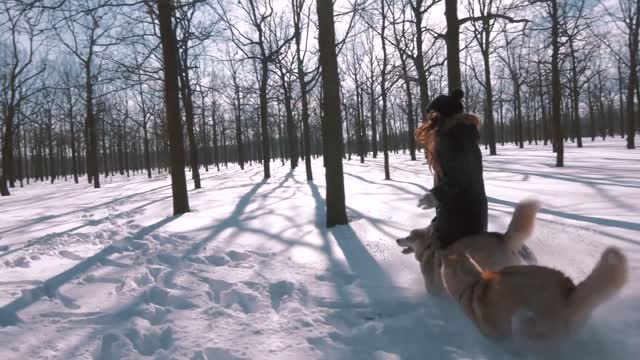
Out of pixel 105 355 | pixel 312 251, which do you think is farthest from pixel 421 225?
pixel 105 355

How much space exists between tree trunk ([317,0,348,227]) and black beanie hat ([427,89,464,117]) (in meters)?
3.79

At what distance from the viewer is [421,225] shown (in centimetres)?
706

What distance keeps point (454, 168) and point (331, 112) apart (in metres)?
4.03

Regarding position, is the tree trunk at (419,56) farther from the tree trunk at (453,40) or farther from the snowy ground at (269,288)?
the snowy ground at (269,288)

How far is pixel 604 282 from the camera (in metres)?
2.35

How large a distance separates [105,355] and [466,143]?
3.22 meters

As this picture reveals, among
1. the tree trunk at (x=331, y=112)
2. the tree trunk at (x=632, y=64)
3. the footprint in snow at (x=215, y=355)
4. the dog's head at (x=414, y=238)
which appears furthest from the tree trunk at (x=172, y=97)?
the tree trunk at (x=632, y=64)

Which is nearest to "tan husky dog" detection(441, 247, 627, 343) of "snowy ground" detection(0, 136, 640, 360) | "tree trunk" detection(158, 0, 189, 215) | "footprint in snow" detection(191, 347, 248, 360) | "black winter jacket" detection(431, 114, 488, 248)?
"snowy ground" detection(0, 136, 640, 360)

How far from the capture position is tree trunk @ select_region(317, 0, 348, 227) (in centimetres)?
738

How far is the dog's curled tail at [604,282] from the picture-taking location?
2328 mm

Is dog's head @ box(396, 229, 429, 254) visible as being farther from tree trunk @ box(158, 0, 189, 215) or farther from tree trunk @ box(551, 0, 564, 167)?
tree trunk @ box(551, 0, 564, 167)

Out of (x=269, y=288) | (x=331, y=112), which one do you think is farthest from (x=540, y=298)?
(x=331, y=112)

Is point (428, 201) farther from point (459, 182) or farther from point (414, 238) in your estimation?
point (414, 238)

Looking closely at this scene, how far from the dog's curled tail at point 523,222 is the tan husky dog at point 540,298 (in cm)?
68
